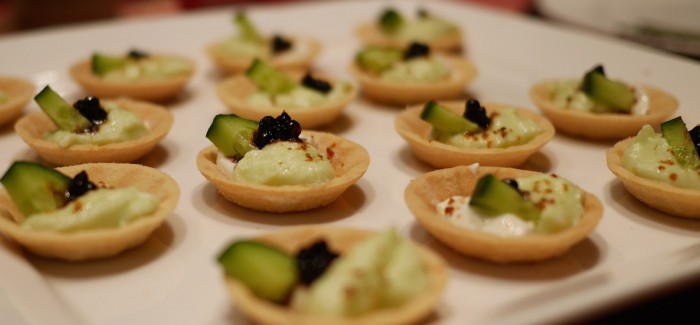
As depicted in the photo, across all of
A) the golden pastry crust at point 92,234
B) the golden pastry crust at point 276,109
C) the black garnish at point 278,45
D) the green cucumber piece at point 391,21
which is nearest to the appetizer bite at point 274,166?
the golden pastry crust at point 92,234

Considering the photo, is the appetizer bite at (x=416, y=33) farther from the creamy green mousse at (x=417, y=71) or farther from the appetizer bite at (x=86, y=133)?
the appetizer bite at (x=86, y=133)

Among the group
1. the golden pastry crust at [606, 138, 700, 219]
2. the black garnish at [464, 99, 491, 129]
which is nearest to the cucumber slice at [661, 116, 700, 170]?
the golden pastry crust at [606, 138, 700, 219]

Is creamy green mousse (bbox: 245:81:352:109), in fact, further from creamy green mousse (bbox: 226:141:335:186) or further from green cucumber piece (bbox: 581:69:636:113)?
green cucumber piece (bbox: 581:69:636:113)

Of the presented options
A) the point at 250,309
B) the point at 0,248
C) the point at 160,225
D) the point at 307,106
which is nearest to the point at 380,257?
the point at 250,309

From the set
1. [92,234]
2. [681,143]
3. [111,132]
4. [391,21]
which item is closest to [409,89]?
[391,21]

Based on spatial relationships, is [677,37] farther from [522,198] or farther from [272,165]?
[272,165]
